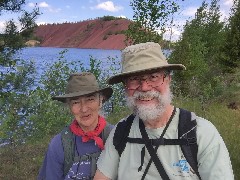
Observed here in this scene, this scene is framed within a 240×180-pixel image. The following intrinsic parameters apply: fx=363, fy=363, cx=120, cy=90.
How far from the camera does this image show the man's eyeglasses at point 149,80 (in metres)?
3.31

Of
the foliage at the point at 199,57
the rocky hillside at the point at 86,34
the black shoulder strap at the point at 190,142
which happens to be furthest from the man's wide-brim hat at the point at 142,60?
the rocky hillside at the point at 86,34

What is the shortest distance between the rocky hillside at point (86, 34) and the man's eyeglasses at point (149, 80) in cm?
13057

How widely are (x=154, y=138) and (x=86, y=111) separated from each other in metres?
0.91

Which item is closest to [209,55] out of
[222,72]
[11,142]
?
[222,72]

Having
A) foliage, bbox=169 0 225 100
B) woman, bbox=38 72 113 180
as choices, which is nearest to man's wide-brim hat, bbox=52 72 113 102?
woman, bbox=38 72 113 180

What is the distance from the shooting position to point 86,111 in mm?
3830

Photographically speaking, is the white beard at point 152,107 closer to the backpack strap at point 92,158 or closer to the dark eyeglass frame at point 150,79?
the dark eyeglass frame at point 150,79

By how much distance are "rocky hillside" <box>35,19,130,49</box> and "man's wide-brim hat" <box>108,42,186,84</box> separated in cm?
13051

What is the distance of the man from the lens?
2.89m

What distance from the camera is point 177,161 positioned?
3010 mm

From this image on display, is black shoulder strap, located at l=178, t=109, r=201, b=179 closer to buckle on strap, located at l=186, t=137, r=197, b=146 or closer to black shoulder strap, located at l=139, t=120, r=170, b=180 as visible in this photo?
buckle on strap, located at l=186, t=137, r=197, b=146

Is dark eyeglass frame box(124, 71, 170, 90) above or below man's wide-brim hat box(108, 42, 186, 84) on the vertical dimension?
below

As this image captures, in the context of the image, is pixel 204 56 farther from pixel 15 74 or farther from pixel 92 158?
pixel 92 158

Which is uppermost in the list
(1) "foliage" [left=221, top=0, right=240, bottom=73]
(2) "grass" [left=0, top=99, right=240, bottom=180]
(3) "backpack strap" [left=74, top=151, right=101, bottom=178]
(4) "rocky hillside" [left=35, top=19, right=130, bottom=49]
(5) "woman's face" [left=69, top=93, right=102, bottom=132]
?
(4) "rocky hillside" [left=35, top=19, right=130, bottom=49]
